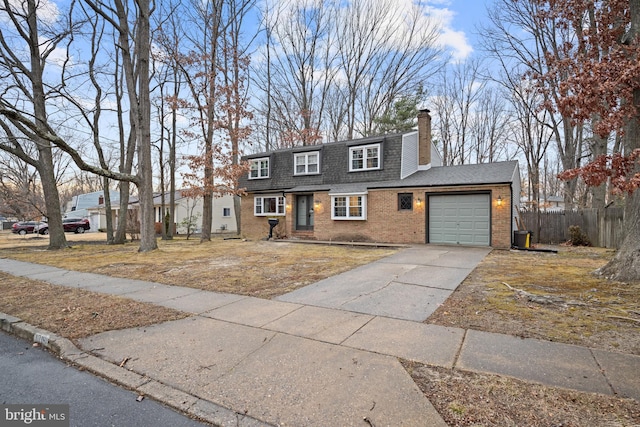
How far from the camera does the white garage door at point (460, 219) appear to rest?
44.0ft

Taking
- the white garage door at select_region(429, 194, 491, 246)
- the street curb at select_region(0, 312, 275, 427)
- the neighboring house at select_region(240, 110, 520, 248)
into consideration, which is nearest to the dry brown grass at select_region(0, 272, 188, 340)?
the street curb at select_region(0, 312, 275, 427)

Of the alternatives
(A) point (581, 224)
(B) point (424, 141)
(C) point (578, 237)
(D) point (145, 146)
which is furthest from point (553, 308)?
(B) point (424, 141)

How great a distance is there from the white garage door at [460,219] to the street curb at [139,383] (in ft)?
43.5

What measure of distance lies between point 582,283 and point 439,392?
575 centimetres

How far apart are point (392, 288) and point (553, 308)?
2.54 m

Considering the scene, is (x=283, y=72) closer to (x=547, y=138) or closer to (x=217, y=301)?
(x=547, y=138)

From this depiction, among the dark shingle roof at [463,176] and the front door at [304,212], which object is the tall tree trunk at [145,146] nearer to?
the front door at [304,212]

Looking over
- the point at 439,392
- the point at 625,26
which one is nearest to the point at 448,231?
the point at 625,26

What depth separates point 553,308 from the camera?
190 inches

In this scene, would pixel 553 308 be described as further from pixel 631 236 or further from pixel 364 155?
pixel 364 155

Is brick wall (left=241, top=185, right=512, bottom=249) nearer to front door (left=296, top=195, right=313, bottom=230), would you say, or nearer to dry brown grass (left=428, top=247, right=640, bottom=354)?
front door (left=296, top=195, right=313, bottom=230)

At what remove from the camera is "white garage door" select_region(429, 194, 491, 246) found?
1341 centimetres

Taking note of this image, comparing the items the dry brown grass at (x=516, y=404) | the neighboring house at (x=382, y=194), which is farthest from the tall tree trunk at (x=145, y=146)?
the dry brown grass at (x=516, y=404)

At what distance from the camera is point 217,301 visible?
17.9 ft
